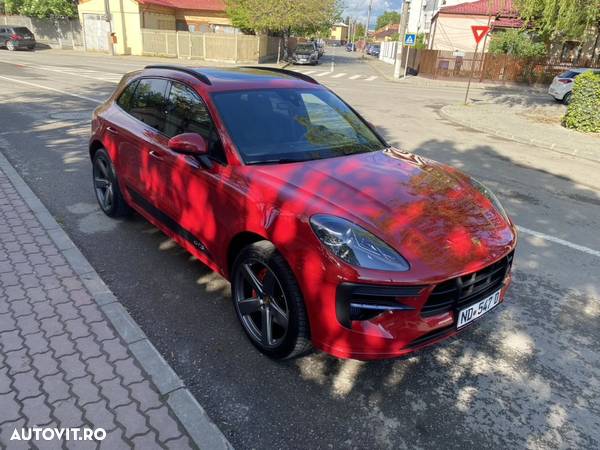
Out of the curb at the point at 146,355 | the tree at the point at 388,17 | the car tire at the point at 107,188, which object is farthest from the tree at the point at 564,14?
the tree at the point at 388,17

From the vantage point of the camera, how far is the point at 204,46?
113ft

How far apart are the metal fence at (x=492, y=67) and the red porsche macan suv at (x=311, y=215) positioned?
25.0 m

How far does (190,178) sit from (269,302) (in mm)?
1190

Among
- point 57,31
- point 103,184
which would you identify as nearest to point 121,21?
point 57,31

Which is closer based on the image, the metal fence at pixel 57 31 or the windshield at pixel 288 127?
the windshield at pixel 288 127

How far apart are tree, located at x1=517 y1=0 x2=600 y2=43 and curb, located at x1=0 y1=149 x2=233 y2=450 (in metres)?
13.3

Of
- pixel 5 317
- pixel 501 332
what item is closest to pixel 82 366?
pixel 5 317

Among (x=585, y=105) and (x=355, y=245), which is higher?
(x=355, y=245)

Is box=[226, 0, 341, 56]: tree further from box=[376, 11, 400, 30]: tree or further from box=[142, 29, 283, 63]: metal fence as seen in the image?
box=[376, 11, 400, 30]: tree

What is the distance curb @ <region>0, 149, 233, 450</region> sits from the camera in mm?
2371

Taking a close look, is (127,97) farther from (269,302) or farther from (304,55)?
(304,55)

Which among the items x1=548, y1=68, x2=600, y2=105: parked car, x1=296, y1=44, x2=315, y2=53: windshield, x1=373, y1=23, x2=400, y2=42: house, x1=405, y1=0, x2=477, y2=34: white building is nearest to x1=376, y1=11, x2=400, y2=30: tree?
x1=373, y1=23, x2=400, y2=42: house

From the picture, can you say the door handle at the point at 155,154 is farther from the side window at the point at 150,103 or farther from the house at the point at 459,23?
the house at the point at 459,23

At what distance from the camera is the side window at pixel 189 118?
3.25 m
